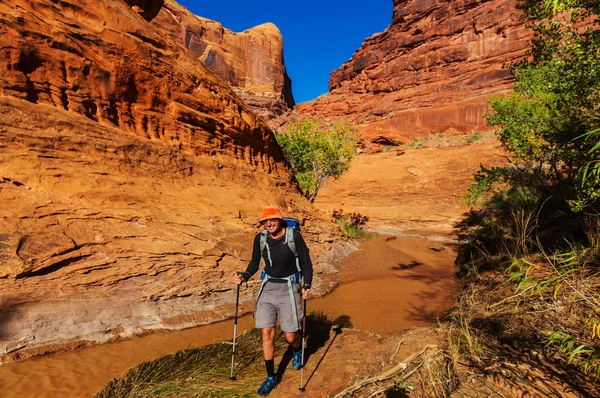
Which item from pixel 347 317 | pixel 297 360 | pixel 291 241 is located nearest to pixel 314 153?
pixel 347 317

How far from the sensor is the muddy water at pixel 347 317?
3814mm

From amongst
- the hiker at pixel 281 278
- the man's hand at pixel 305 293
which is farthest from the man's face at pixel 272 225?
the man's hand at pixel 305 293

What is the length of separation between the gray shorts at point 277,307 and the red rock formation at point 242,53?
65175mm

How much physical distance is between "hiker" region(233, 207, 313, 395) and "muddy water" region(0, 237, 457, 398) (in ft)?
7.65

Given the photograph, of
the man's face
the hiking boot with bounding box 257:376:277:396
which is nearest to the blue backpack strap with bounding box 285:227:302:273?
the man's face

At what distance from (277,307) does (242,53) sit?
7690 cm

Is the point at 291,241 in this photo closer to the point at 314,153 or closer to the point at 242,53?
the point at 314,153

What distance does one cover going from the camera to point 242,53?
229 feet

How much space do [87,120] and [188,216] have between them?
360 centimetres

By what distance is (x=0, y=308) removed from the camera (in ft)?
14.5

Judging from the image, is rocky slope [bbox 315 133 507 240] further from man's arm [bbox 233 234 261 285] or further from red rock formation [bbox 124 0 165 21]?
red rock formation [bbox 124 0 165 21]

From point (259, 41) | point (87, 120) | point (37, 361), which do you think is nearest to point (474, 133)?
point (87, 120)

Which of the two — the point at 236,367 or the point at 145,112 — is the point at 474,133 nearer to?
the point at 145,112

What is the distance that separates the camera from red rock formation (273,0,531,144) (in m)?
38.0
